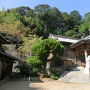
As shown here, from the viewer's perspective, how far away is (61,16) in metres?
35.9

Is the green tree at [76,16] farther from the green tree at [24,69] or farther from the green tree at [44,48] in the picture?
the green tree at [24,69]

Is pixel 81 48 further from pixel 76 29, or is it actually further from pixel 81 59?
pixel 76 29

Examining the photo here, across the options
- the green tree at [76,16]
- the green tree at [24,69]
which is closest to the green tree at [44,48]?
the green tree at [24,69]

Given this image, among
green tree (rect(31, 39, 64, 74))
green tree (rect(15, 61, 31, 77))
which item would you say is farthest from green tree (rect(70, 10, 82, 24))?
green tree (rect(15, 61, 31, 77))

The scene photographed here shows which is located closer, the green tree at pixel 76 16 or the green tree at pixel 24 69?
the green tree at pixel 24 69

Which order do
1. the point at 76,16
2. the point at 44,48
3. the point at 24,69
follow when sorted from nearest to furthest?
→ the point at 44,48
the point at 24,69
the point at 76,16

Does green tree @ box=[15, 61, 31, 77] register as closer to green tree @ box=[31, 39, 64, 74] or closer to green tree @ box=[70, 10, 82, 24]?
green tree @ box=[31, 39, 64, 74]

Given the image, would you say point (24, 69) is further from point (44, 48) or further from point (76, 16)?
point (76, 16)

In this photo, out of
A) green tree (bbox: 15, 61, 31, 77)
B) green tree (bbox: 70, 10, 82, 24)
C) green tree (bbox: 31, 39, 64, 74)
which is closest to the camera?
green tree (bbox: 31, 39, 64, 74)

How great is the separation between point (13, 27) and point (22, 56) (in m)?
5.88

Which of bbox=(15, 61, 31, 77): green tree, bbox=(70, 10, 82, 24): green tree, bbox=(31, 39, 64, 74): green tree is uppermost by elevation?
bbox=(70, 10, 82, 24): green tree

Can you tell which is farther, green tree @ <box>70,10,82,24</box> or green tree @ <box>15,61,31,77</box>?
green tree @ <box>70,10,82,24</box>

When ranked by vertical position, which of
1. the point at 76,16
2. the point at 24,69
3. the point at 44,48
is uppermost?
the point at 76,16

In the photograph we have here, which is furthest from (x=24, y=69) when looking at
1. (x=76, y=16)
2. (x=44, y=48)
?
(x=76, y=16)
